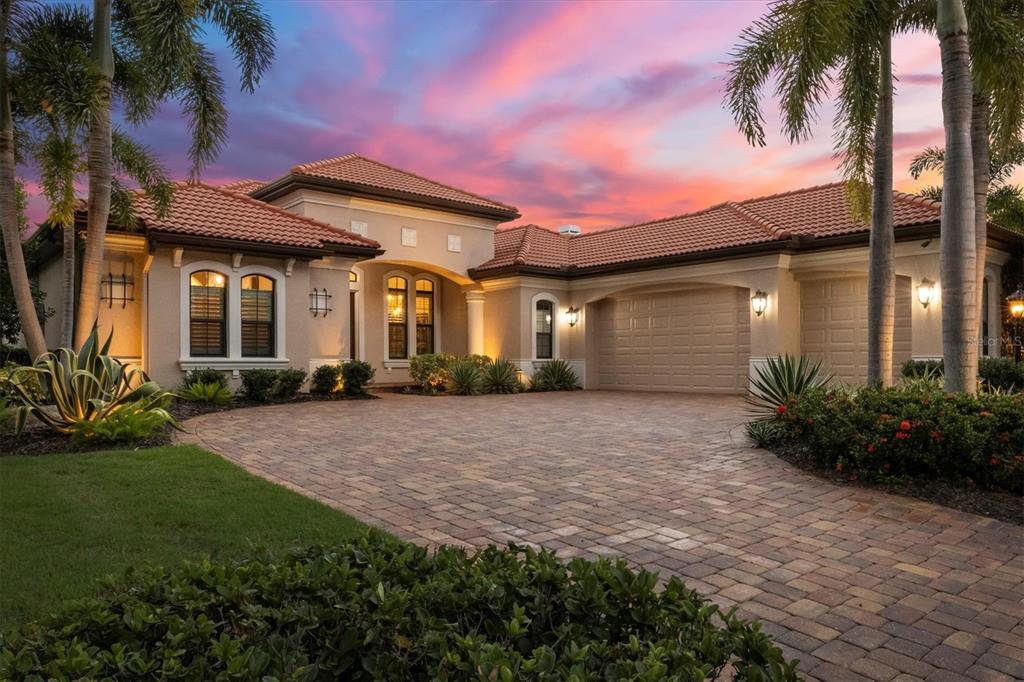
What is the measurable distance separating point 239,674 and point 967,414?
730 centimetres

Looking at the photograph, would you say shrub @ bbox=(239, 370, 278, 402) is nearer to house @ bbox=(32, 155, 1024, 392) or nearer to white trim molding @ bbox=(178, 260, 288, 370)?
white trim molding @ bbox=(178, 260, 288, 370)

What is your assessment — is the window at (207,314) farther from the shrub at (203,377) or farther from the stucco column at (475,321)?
Result: the stucco column at (475,321)

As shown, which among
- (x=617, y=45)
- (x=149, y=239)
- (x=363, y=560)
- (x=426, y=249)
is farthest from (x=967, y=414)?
(x=426, y=249)

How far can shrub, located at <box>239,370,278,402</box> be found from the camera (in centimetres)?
1422

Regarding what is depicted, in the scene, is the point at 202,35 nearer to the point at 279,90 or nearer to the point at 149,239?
the point at 279,90

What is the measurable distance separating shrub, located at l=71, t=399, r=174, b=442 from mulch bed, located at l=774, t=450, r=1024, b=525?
26.8ft

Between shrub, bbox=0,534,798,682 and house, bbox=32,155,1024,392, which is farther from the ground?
house, bbox=32,155,1024,392

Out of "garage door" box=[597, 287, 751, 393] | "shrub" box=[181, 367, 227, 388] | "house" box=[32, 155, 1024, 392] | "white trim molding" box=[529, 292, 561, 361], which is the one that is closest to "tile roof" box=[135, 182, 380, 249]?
"house" box=[32, 155, 1024, 392]

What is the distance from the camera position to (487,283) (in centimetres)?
2117

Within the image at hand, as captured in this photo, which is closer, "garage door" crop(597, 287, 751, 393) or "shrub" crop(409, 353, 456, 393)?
"garage door" crop(597, 287, 751, 393)

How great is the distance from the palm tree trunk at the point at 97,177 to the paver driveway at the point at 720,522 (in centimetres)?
298

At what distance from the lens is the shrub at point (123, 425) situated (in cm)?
806

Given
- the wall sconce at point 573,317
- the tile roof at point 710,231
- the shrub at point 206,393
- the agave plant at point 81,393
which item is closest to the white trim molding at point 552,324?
the wall sconce at point 573,317

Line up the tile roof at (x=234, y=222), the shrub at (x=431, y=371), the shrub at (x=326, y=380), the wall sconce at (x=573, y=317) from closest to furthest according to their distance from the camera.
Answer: the tile roof at (x=234, y=222) → the shrub at (x=326, y=380) → the shrub at (x=431, y=371) → the wall sconce at (x=573, y=317)
